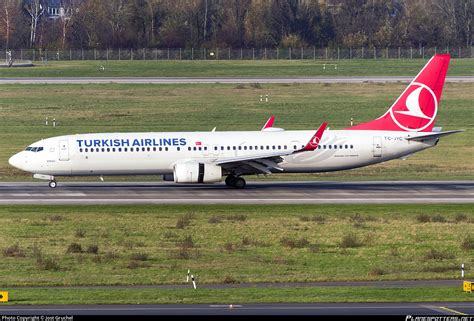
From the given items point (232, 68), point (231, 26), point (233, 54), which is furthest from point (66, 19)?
point (232, 68)

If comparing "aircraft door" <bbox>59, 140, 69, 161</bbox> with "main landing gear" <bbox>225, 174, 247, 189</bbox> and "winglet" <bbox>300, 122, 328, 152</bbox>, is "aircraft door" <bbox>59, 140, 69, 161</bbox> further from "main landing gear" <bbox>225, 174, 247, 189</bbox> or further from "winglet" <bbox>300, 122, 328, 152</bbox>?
"winglet" <bbox>300, 122, 328, 152</bbox>

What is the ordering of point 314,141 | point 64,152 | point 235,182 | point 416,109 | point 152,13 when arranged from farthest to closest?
point 152,13 → point 416,109 → point 235,182 → point 64,152 → point 314,141

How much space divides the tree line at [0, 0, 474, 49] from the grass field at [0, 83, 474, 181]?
50.4 m

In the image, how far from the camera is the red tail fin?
59.7 m

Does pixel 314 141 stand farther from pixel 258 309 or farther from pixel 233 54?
pixel 233 54

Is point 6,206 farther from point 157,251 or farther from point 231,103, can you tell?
point 231,103

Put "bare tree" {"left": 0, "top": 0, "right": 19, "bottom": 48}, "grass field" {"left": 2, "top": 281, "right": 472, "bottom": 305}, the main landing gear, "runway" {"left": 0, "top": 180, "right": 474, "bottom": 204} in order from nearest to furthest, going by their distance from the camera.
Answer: "grass field" {"left": 2, "top": 281, "right": 472, "bottom": 305} → "runway" {"left": 0, "top": 180, "right": 474, "bottom": 204} → the main landing gear → "bare tree" {"left": 0, "top": 0, "right": 19, "bottom": 48}

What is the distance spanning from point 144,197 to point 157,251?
14476 mm

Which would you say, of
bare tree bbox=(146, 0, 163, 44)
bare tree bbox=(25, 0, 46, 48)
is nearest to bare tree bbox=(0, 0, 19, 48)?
bare tree bbox=(25, 0, 46, 48)

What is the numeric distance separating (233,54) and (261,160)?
315 feet

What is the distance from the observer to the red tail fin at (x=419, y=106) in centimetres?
5972

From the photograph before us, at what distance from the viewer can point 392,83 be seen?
112 m

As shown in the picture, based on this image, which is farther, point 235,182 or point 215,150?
point 235,182

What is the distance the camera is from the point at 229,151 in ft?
192
